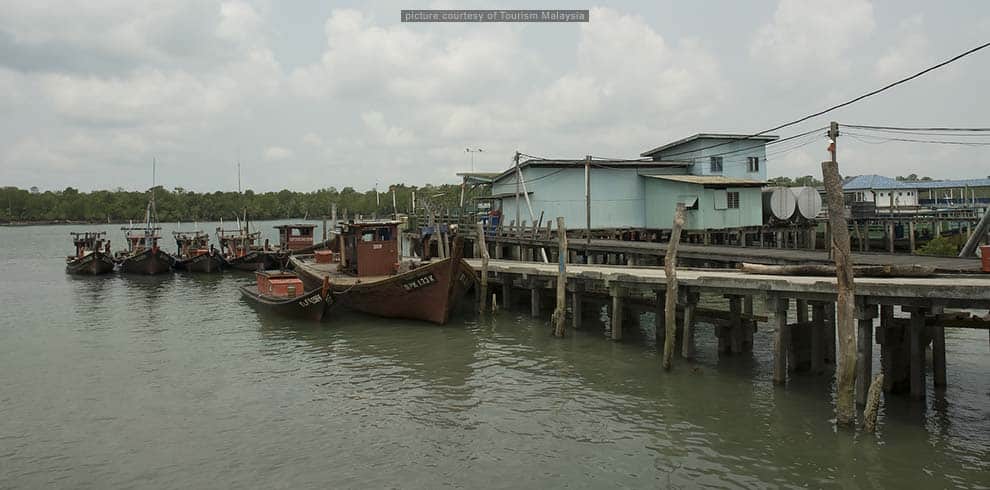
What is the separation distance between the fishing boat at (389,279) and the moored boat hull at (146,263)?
22495mm

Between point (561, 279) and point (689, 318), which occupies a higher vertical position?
point (561, 279)

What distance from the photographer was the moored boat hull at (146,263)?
43.3 meters

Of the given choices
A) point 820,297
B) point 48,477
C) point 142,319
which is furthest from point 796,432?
point 142,319

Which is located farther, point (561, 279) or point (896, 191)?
point (896, 191)

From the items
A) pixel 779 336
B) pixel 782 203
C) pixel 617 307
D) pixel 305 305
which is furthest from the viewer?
pixel 782 203

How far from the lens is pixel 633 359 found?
55.7ft

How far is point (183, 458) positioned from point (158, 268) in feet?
121

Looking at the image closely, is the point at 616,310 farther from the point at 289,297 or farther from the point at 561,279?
the point at 289,297

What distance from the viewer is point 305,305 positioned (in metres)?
23.1

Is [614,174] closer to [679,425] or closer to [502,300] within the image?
[502,300]

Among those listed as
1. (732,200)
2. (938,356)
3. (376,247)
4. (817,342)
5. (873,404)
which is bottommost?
(873,404)

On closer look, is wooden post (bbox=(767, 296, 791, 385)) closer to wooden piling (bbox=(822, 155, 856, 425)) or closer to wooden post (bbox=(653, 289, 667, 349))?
wooden piling (bbox=(822, 155, 856, 425))

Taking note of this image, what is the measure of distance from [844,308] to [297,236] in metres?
41.6

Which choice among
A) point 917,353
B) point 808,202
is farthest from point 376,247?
point 808,202
